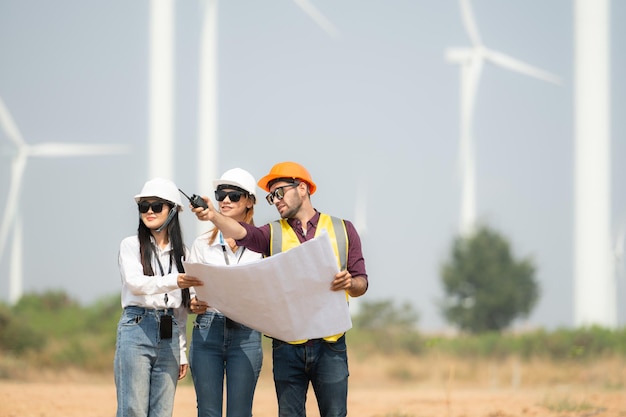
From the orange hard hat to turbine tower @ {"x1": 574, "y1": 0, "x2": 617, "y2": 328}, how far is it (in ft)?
81.9

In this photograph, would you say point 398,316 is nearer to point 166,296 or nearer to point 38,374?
point 38,374

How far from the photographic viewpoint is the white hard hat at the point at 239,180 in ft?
23.9

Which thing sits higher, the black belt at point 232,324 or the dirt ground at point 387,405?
the black belt at point 232,324

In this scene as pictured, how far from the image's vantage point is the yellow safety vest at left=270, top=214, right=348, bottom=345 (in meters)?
6.61

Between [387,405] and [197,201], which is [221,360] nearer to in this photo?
[197,201]

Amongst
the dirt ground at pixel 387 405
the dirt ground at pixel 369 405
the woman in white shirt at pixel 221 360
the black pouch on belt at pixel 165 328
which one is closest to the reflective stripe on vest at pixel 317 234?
the woman in white shirt at pixel 221 360

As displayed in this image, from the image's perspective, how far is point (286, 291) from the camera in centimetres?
640

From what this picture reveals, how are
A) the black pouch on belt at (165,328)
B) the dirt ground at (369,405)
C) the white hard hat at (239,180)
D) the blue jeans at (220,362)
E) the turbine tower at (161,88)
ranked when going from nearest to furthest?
the black pouch on belt at (165,328) → the blue jeans at (220,362) → the white hard hat at (239,180) → the dirt ground at (369,405) → the turbine tower at (161,88)

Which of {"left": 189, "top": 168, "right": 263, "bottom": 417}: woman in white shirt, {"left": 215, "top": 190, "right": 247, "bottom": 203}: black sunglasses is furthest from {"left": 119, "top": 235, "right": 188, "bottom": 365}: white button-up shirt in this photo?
{"left": 215, "top": 190, "right": 247, "bottom": 203}: black sunglasses

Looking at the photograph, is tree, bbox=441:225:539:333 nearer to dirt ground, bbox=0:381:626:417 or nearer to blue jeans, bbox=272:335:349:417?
dirt ground, bbox=0:381:626:417

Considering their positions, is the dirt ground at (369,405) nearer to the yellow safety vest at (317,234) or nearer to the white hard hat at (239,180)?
the white hard hat at (239,180)

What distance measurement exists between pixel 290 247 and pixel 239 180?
2.86 feet

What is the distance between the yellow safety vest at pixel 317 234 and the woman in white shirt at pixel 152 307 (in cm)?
57

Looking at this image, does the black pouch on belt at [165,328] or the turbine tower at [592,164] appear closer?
the black pouch on belt at [165,328]
